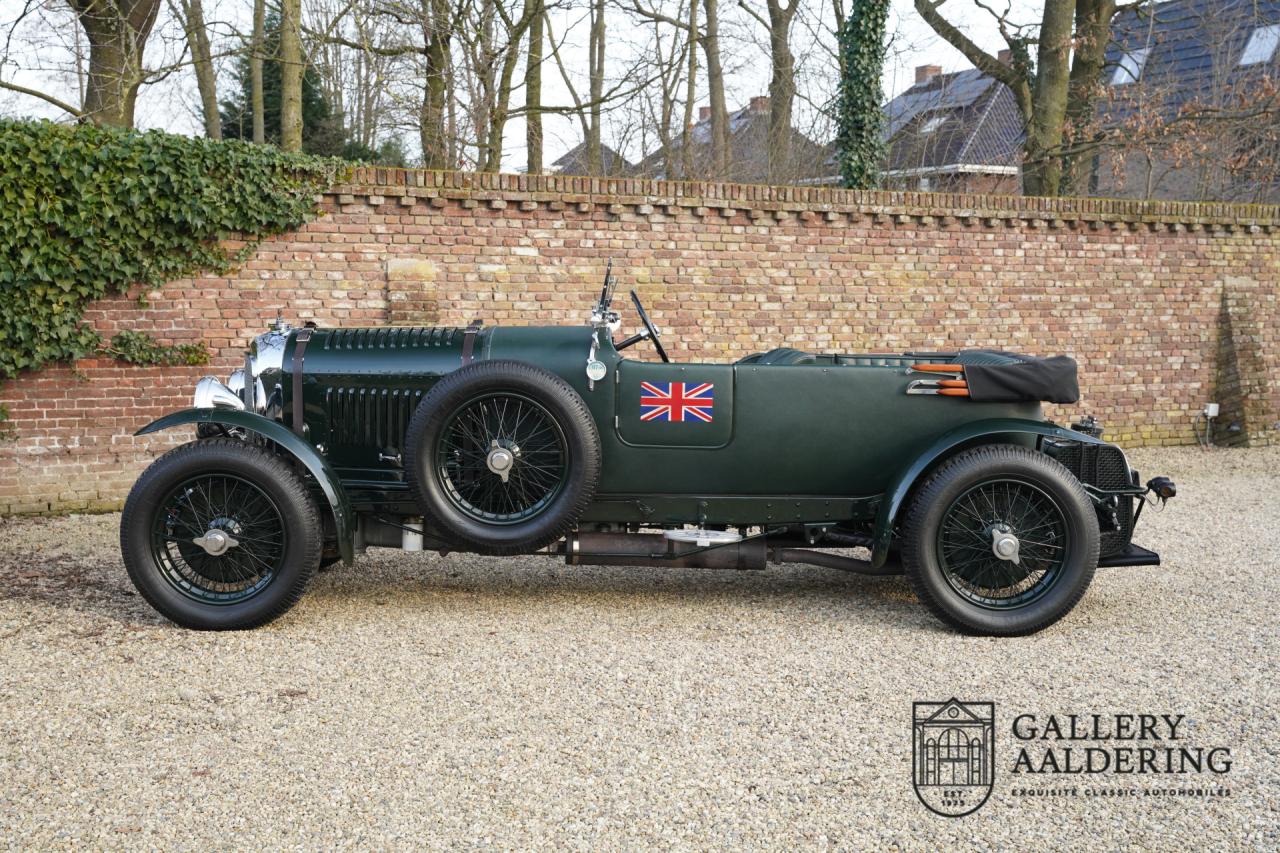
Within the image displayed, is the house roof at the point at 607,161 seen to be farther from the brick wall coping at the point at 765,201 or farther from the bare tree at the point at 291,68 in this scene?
the brick wall coping at the point at 765,201

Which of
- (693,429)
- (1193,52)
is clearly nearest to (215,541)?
(693,429)

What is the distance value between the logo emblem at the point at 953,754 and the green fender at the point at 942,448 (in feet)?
3.48

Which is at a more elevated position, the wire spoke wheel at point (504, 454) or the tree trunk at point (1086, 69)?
the tree trunk at point (1086, 69)

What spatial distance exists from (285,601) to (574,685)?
153 centimetres

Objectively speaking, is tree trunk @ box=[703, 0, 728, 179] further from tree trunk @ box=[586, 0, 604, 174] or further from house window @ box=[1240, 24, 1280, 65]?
house window @ box=[1240, 24, 1280, 65]

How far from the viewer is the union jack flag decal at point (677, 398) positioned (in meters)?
5.17

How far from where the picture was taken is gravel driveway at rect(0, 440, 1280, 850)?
123 inches

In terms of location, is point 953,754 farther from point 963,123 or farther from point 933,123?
point 963,123

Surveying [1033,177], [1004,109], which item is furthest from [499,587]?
[1004,109]

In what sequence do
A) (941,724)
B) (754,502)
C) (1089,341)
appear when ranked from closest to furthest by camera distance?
(941,724), (754,502), (1089,341)

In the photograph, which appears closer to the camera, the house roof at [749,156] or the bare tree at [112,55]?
the bare tree at [112,55]

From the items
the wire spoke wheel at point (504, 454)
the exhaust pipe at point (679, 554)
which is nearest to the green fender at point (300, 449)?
the wire spoke wheel at point (504, 454)

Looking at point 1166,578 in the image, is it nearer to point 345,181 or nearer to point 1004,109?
point 345,181

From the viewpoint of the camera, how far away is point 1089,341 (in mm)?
11445
